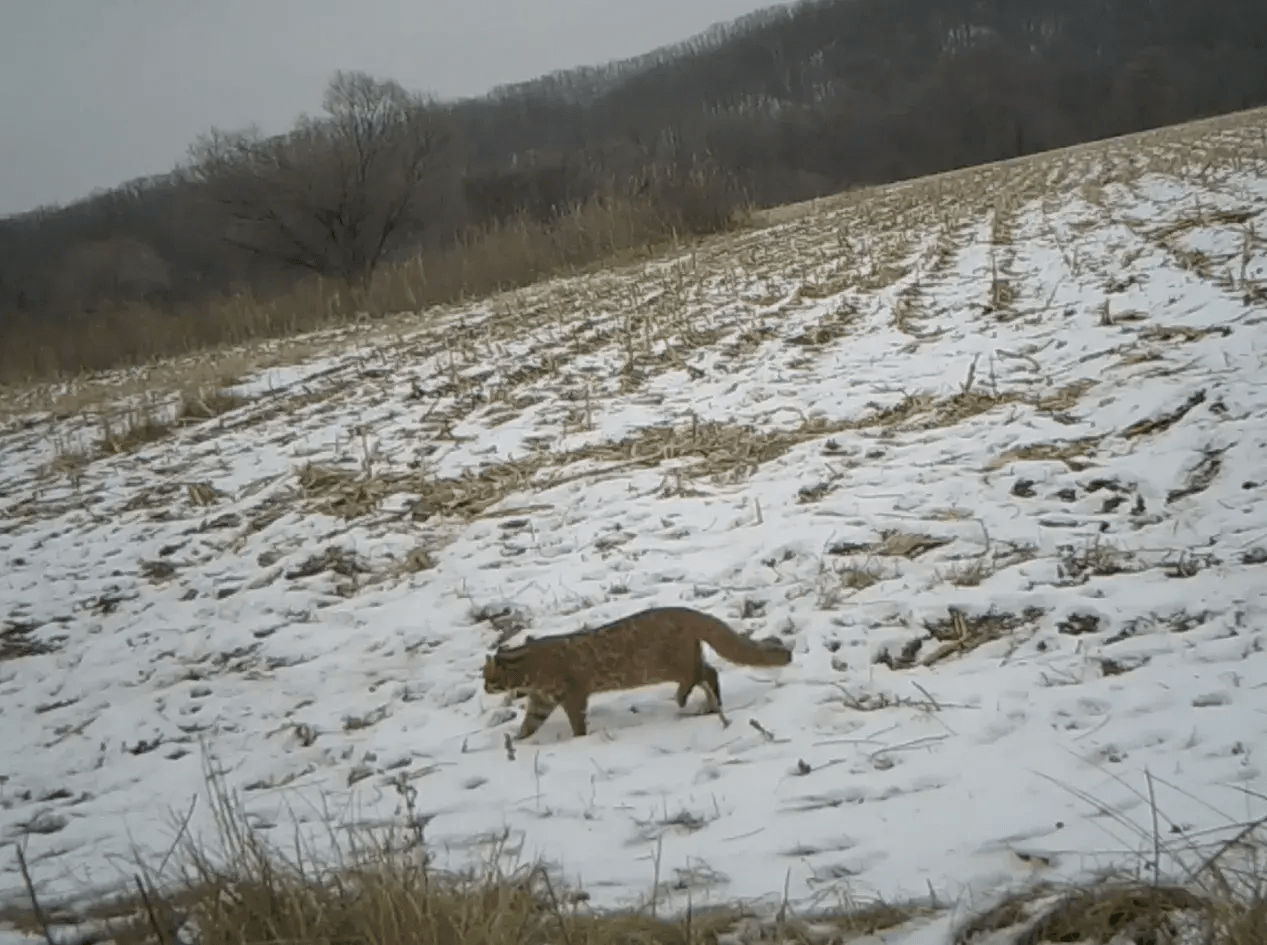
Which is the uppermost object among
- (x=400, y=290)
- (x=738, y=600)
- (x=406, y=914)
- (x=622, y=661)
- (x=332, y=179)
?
(x=332, y=179)

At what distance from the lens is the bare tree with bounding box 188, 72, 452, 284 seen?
19.1 metres

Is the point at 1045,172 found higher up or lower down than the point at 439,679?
higher up

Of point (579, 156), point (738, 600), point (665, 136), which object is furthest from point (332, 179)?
point (665, 136)

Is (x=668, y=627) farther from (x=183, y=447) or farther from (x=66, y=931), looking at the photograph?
(x=183, y=447)

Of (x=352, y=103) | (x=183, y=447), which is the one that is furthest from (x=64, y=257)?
(x=183, y=447)

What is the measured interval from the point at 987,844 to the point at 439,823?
4.72 feet

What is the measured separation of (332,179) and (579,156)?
74.8 ft

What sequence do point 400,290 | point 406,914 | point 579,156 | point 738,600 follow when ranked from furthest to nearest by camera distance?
point 579,156 → point 400,290 → point 738,600 → point 406,914

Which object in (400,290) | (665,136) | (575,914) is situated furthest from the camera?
(665,136)

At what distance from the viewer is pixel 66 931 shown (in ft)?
6.96

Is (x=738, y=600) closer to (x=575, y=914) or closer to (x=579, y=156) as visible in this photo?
(x=575, y=914)

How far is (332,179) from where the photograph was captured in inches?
755

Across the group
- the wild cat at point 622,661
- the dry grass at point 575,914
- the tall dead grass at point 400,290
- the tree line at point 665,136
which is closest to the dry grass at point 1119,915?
the dry grass at point 575,914

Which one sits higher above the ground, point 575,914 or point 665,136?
point 665,136
